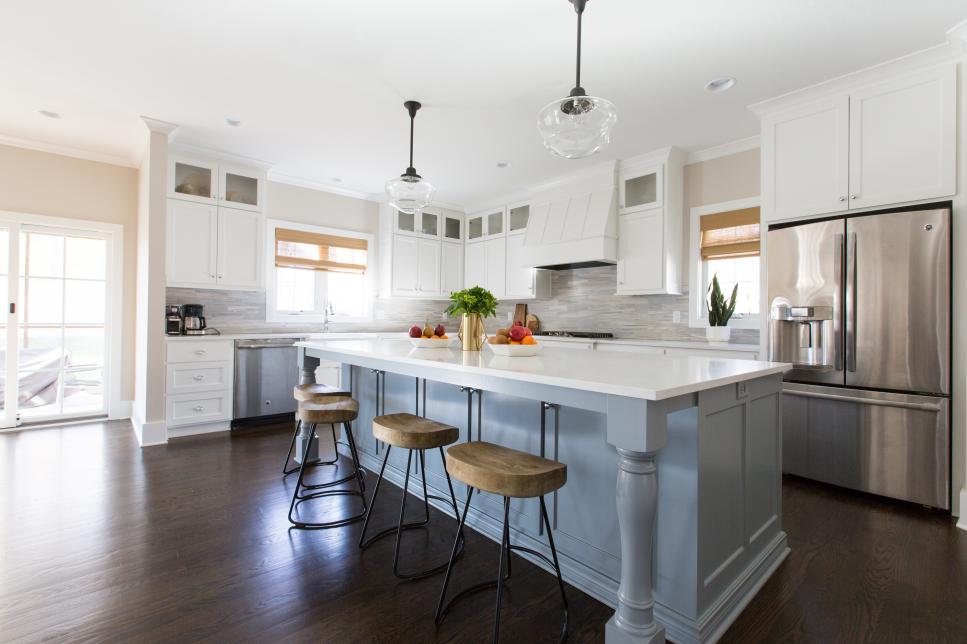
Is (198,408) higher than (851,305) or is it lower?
lower

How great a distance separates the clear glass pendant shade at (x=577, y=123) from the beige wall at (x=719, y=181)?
8.51 feet

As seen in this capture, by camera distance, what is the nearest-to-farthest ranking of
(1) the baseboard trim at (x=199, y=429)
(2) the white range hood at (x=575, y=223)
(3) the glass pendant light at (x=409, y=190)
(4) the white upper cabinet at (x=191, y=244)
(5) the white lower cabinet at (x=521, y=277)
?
1. (3) the glass pendant light at (x=409, y=190)
2. (1) the baseboard trim at (x=199, y=429)
3. (4) the white upper cabinet at (x=191, y=244)
4. (2) the white range hood at (x=575, y=223)
5. (5) the white lower cabinet at (x=521, y=277)

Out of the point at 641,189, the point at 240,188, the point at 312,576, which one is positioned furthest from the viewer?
the point at 240,188

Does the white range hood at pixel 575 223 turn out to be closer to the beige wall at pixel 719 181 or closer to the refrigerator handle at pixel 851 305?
the beige wall at pixel 719 181

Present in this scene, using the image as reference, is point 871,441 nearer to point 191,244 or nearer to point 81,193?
point 191,244

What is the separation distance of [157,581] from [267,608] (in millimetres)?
559

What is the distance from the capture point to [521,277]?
585cm

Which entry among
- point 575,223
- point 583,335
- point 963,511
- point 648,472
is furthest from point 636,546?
point 575,223

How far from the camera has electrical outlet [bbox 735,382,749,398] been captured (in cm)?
176

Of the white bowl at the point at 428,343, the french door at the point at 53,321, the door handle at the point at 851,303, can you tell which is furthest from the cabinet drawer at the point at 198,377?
the door handle at the point at 851,303

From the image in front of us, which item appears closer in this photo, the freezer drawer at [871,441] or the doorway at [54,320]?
the freezer drawer at [871,441]

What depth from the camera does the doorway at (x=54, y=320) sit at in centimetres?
429

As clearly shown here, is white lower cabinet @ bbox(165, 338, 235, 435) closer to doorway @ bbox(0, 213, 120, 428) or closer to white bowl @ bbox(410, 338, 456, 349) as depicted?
doorway @ bbox(0, 213, 120, 428)

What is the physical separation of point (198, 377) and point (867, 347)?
520 cm
